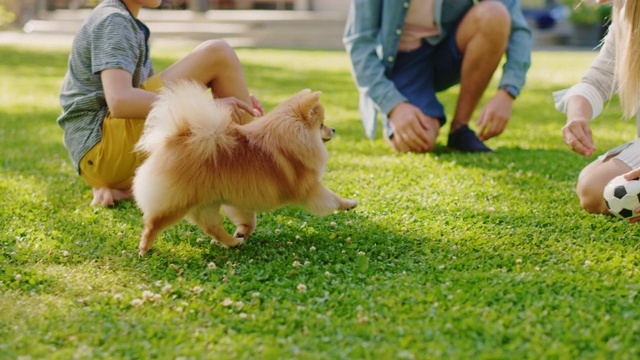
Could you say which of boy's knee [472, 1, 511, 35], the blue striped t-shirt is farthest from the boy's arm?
boy's knee [472, 1, 511, 35]

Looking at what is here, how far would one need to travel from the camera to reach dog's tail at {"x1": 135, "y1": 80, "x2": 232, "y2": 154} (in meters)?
2.84

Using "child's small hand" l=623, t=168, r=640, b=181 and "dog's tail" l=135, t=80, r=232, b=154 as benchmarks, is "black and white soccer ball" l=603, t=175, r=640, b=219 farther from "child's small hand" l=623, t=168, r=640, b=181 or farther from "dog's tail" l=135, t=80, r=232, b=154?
"dog's tail" l=135, t=80, r=232, b=154

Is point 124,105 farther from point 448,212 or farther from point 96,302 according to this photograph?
point 448,212

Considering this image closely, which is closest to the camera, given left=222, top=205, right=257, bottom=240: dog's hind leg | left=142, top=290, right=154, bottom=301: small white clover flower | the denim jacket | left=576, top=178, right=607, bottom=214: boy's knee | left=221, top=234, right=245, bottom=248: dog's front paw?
left=142, top=290, right=154, bottom=301: small white clover flower

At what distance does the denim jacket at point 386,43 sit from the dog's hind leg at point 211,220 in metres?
2.19

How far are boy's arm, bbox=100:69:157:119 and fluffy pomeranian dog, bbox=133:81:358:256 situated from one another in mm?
302

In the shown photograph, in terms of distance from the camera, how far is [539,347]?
2.13 m

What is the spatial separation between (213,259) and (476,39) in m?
2.87

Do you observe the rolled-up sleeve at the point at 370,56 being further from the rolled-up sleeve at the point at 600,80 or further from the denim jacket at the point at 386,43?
the rolled-up sleeve at the point at 600,80

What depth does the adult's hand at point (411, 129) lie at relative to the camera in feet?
16.0

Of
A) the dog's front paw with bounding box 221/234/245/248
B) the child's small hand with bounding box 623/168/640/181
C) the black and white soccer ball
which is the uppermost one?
the child's small hand with bounding box 623/168/640/181

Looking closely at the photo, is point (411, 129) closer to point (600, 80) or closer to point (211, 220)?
point (600, 80)

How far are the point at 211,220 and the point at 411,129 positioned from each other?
2.20 m

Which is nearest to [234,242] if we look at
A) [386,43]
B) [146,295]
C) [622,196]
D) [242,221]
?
[242,221]
